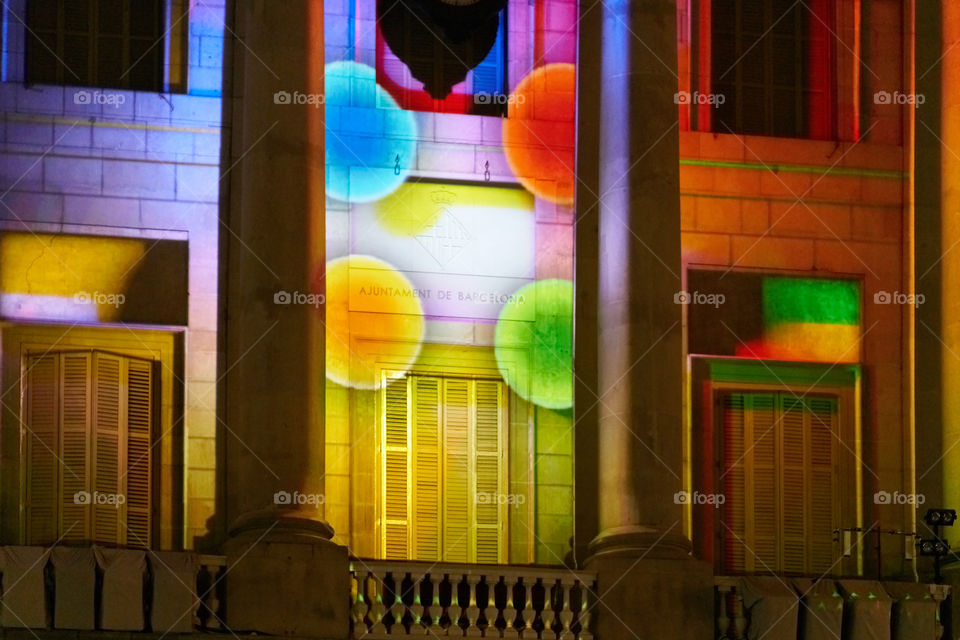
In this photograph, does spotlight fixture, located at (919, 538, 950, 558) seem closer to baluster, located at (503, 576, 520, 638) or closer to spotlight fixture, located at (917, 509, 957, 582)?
spotlight fixture, located at (917, 509, 957, 582)

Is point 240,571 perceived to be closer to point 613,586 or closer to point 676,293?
point 613,586

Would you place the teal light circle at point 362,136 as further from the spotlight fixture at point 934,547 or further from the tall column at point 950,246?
the spotlight fixture at point 934,547

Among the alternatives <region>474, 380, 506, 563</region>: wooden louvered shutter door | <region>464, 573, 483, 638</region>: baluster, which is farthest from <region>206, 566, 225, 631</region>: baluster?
<region>474, 380, 506, 563</region>: wooden louvered shutter door

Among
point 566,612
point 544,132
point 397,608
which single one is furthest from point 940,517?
point 544,132

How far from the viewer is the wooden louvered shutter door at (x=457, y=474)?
101 ft

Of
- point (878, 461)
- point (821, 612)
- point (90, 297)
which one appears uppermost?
point (90, 297)

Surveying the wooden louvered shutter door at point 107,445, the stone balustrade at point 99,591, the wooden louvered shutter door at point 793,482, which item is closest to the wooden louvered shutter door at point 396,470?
the wooden louvered shutter door at point 107,445

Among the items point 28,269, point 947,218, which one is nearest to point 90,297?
point 28,269

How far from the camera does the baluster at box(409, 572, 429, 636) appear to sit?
28.2 m

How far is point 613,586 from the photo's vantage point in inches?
1121

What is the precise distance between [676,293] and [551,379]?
7.96ft

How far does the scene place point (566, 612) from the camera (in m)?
28.6

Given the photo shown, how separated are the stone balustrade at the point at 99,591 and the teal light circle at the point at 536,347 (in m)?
6.19

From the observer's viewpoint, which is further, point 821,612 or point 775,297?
point 775,297
